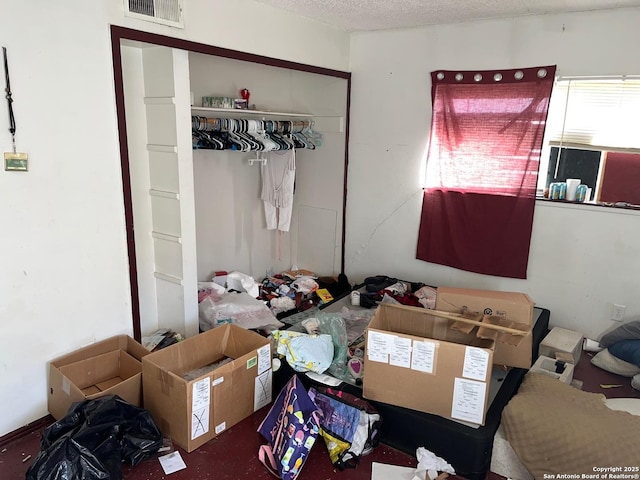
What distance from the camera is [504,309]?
8.60 feet

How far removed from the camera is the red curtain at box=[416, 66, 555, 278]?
3.47 metres

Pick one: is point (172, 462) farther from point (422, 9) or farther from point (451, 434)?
point (422, 9)

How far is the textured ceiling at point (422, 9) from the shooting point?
3068 mm

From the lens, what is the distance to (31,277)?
2.41 metres

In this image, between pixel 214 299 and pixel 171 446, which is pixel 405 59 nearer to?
pixel 214 299

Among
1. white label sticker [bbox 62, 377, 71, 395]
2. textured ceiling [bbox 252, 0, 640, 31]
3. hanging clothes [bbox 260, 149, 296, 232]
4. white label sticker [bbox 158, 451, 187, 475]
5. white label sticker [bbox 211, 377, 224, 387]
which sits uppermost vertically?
textured ceiling [bbox 252, 0, 640, 31]

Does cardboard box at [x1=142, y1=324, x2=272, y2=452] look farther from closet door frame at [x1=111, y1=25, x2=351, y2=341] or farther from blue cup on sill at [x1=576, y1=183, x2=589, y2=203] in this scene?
blue cup on sill at [x1=576, y1=183, x2=589, y2=203]

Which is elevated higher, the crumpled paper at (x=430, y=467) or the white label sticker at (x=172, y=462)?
the crumpled paper at (x=430, y=467)

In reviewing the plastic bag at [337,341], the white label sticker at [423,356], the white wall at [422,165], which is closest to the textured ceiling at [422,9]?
the white wall at [422,165]

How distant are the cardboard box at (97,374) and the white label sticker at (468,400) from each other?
165 centimetres

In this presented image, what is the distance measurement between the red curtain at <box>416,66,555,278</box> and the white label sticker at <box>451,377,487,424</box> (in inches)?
69.5

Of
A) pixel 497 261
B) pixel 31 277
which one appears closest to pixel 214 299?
pixel 31 277

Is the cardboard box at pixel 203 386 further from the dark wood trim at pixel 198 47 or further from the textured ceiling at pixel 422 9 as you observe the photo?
the textured ceiling at pixel 422 9

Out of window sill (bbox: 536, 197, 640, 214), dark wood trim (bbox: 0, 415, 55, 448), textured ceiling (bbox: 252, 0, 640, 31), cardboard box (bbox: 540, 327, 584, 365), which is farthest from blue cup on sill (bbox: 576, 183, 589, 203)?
dark wood trim (bbox: 0, 415, 55, 448)
